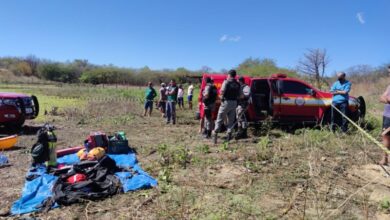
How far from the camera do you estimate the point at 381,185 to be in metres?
4.81

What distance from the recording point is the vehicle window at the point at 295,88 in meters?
10.6

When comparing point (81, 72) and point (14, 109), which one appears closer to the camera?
point (14, 109)

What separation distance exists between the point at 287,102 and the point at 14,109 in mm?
8429

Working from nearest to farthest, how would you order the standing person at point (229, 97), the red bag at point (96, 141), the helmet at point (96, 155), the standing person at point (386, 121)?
the standing person at point (386, 121) < the helmet at point (96, 155) < the red bag at point (96, 141) < the standing person at point (229, 97)

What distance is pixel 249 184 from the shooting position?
5.23 metres

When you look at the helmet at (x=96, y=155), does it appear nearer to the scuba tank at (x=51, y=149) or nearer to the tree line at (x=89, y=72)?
the scuba tank at (x=51, y=149)

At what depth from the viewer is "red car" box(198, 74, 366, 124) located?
10.4 m

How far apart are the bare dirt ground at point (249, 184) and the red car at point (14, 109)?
2.88m

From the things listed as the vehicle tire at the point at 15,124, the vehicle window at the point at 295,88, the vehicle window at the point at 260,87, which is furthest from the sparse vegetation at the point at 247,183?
the vehicle tire at the point at 15,124

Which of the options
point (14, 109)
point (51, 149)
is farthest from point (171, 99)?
point (51, 149)

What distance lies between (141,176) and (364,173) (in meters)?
3.53

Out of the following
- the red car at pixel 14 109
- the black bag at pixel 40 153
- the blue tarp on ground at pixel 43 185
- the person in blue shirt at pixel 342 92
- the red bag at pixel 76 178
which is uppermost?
the person in blue shirt at pixel 342 92

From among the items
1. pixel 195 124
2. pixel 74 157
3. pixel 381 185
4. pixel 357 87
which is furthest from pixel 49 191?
pixel 357 87

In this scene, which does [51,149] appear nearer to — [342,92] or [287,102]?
[287,102]
